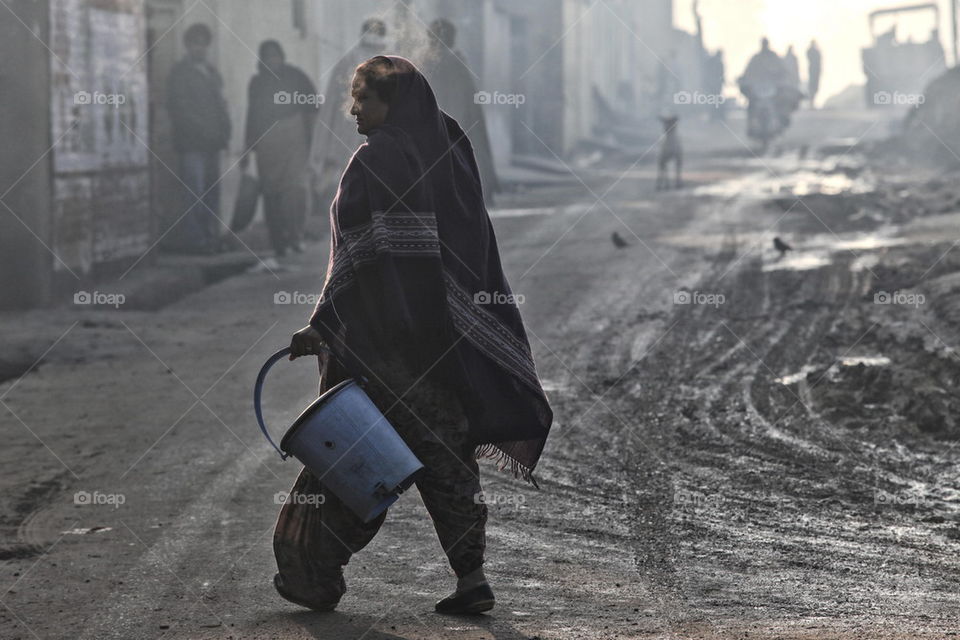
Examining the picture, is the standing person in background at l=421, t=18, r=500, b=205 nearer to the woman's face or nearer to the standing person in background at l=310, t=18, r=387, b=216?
A: the standing person in background at l=310, t=18, r=387, b=216

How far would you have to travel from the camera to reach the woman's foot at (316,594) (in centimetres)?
402

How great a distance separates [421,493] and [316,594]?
44 cm

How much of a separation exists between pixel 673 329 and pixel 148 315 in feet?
14.1

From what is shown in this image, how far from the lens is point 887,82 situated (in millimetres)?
45688

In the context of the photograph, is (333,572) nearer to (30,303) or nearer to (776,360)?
(776,360)

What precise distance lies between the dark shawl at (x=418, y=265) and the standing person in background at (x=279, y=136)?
1075 centimetres

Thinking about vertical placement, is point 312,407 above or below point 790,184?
below

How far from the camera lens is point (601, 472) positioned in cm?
603

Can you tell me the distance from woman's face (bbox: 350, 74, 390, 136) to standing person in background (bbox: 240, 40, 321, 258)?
10.7 meters

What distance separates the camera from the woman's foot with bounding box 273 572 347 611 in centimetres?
402

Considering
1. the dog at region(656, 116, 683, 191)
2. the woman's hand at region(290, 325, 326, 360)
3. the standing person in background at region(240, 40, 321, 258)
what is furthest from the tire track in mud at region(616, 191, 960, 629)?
the dog at region(656, 116, 683, 191)


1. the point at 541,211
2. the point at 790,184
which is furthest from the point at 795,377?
the point at 790,184

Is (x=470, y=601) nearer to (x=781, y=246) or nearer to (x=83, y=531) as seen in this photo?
(x=83, y=531)

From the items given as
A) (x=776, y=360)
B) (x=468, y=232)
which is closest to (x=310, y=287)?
(x=776, y=360)
